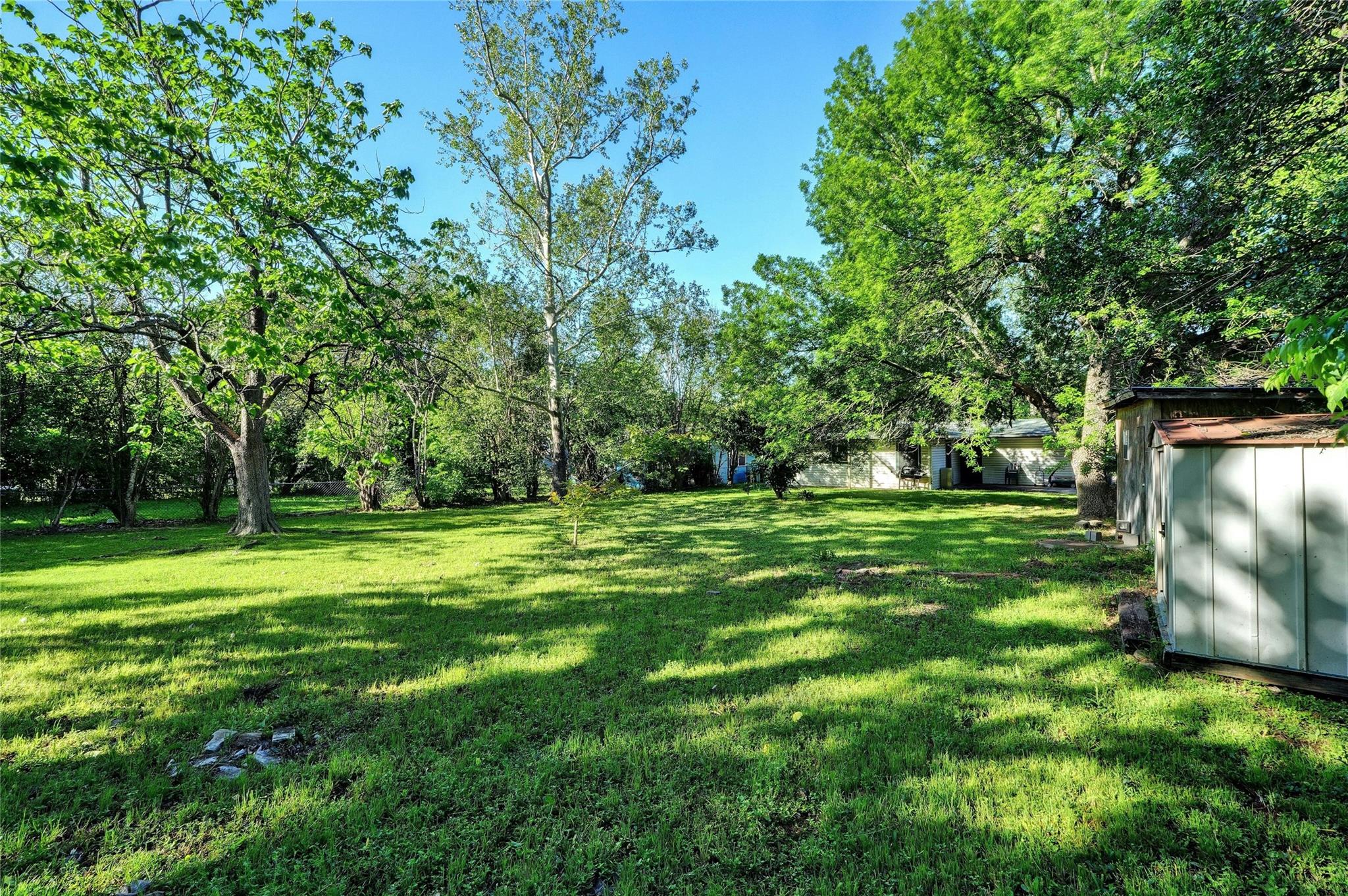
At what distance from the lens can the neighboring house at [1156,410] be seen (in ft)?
22.9

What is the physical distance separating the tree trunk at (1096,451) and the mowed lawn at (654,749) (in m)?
5.41

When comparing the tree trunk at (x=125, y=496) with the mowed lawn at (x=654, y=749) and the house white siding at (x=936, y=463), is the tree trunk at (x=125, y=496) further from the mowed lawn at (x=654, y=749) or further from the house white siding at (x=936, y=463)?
the house white siding at (x=936, y=463)

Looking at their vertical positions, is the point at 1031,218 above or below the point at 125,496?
above

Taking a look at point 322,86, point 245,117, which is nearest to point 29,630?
point 245,117

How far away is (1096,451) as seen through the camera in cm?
1069

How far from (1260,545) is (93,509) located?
25.3 m

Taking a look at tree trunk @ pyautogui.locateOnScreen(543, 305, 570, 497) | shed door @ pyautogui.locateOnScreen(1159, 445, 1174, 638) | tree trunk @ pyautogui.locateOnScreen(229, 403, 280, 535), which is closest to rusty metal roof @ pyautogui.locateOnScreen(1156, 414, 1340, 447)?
shed door @ pyautogui.locateOnScreen(1159, 445, 1174, 638)

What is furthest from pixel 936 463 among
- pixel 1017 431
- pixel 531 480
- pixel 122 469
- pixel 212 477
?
pixel 122 469

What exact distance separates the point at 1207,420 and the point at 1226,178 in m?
4.11

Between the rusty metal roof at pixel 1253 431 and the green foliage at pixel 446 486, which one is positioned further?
the green foliage at pixel 446 486

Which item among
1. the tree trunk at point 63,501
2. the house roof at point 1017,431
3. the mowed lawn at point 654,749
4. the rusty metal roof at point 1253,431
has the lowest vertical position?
the mowed lawn at point 654,749

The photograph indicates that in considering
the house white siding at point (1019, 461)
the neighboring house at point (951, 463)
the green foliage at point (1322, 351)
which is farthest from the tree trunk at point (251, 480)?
the house white siding at point (1019, 461)

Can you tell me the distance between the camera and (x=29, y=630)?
16.6 feet

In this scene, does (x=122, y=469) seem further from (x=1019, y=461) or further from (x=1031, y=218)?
(x=1019, y=461)
